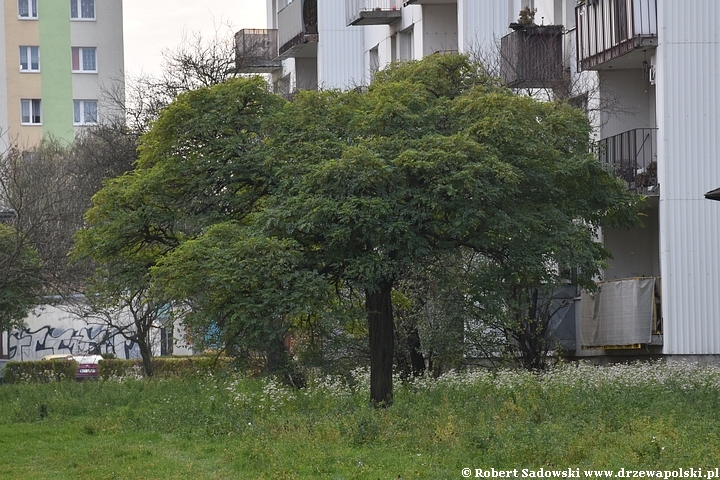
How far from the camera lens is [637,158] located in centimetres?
2506

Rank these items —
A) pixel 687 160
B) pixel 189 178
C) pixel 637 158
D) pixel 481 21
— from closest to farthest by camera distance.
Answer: pixel 189 178
pixel 687 160
pixel 637 158
pixel 481 21

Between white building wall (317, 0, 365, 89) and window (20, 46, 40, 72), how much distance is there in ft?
102

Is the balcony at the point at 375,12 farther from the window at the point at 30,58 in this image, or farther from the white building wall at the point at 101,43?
the window at the point at 30,58

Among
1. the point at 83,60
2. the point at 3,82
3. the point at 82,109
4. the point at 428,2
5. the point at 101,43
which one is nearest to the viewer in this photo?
the point at 428,2

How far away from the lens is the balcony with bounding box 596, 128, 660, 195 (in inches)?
959

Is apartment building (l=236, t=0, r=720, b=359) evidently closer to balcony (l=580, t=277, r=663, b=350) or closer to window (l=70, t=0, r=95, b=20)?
balcony (l=580, t=277, r=663, b=350)

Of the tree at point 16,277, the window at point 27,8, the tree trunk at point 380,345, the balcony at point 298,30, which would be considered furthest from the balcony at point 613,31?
the window at point 27,8

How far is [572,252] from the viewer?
1725 centimetres

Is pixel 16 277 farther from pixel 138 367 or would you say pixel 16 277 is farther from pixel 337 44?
→ pixel 337 44

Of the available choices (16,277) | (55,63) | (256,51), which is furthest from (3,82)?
(16,277)

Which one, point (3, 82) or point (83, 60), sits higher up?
point (83, 60)

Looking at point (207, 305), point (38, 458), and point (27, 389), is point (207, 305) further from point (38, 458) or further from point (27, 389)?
point (27, 389)

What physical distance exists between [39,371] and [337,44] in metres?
13.7

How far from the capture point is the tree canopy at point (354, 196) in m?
16.0
